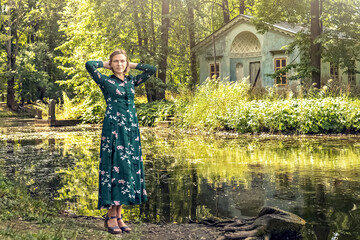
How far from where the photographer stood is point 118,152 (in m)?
5.37

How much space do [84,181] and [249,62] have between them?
28905 mm

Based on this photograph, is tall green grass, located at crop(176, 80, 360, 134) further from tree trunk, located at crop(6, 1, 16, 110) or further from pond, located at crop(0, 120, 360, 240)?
tree trunk, located at crop(6, 1, 16, 110)

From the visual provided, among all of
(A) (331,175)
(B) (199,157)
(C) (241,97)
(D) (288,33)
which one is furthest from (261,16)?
(A) (331,175)

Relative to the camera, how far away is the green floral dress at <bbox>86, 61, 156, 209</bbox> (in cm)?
536

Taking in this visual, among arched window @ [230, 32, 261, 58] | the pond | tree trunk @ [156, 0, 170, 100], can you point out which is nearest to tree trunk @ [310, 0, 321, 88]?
the pond

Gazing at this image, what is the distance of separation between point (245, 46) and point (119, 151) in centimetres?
3249

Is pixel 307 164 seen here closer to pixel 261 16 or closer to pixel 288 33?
pixel 261 16

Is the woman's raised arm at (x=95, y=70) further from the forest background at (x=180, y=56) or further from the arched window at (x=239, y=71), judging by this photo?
the arched window at (x=239, y=71)

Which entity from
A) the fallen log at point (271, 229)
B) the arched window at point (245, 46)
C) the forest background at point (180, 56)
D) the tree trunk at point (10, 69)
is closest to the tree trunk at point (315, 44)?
the forest background at point (180, 56)

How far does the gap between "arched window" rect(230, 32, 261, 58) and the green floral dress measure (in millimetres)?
31470

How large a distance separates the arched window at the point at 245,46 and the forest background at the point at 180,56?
3183mm

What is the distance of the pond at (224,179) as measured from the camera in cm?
631

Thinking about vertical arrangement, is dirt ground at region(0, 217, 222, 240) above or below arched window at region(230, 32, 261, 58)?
below

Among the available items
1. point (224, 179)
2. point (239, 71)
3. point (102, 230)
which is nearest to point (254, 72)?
point (239, 71)
